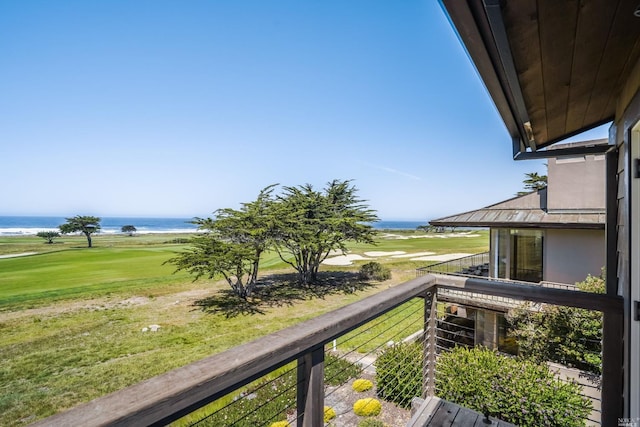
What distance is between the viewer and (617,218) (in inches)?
71.1

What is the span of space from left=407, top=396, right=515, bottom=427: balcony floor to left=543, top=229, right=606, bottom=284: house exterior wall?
685cm

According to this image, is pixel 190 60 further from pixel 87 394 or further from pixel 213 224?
pixel 87 394

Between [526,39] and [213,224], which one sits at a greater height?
[526,39]

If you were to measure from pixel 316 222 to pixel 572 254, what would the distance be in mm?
10552

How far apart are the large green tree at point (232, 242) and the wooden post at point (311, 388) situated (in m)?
11.7

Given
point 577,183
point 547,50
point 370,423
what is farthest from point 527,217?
point 547,50

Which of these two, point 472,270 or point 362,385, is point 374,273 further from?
point 362,385

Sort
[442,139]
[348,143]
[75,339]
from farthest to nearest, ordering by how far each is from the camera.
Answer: [348,143]
[442,139]
[75,339]

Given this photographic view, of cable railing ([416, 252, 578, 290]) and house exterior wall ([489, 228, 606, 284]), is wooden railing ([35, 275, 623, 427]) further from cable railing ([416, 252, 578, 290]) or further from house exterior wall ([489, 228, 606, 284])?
house exterior wall ([489, 228, 606, 284])

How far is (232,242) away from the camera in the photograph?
43.1 feet

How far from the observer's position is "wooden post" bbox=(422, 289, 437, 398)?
1.73 m

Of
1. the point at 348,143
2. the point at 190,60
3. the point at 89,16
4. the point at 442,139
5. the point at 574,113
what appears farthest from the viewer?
the point at 348,143

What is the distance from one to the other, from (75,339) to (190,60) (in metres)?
10.1

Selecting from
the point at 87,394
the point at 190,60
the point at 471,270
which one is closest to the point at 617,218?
the point at 471,270
